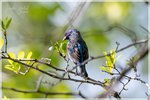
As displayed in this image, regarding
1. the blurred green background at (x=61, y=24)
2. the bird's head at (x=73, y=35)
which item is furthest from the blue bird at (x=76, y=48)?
the blurred green background at (x=61, y=24)

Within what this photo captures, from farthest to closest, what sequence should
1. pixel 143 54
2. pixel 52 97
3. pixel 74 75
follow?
pixel 52 97, pixel 74 75, pixel 143 54

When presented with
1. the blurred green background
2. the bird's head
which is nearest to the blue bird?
the bird's head

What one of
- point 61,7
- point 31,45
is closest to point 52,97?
point 31,45

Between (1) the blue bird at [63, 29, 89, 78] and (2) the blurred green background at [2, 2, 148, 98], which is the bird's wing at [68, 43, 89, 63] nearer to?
(1) the blue bird at [63, 29, 89, 78]

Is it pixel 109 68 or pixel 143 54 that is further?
pixel 109 68

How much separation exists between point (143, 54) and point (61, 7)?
5.96 meters

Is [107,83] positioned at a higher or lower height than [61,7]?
lower

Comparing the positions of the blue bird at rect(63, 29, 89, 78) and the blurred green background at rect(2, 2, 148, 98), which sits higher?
the blurred green background at rect(2, 2, 148, 98)

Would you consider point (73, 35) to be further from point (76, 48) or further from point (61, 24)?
point (61, 24)

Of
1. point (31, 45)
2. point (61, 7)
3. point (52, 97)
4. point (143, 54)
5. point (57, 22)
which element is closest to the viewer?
point (143, 54)

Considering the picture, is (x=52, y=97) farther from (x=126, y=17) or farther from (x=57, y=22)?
(x=126, y=17)

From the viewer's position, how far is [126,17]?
8.98m

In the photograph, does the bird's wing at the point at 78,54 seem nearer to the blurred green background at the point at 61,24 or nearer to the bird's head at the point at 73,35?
the bird's head at the point at 73,35

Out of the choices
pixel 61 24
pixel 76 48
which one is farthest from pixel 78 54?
pixel 61 24
